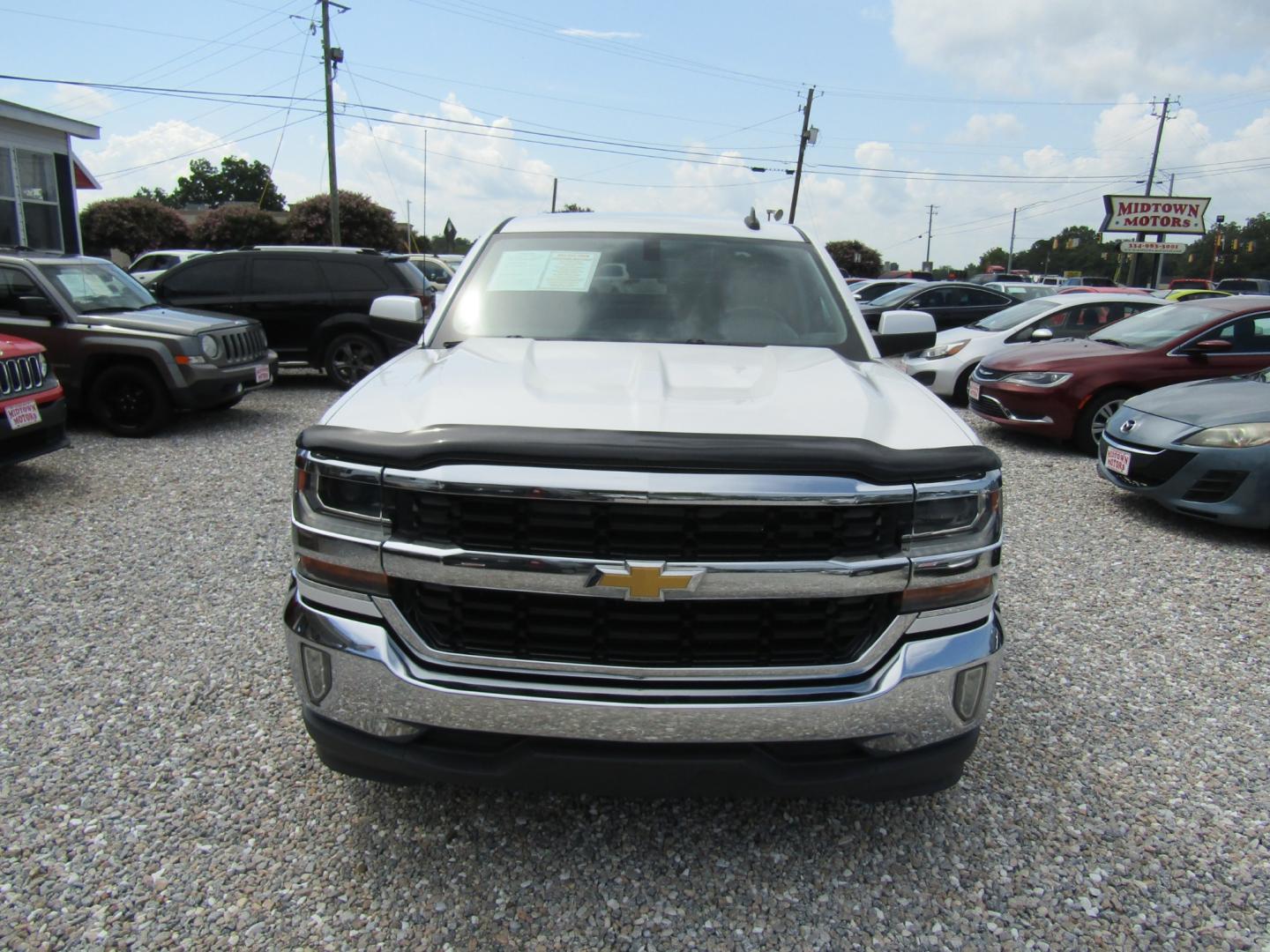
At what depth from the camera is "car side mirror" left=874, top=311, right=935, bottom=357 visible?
12.4 ft

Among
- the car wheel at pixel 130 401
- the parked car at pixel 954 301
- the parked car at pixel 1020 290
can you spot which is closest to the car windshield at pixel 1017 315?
the parked car at pixel 954 301

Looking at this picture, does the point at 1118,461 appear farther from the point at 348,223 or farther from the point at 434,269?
the point at 348,223

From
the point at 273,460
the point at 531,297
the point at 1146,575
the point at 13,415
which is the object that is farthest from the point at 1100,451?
the point at 13,415

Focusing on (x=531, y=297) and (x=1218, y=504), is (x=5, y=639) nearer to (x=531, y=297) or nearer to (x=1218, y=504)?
(x=531, y=297)

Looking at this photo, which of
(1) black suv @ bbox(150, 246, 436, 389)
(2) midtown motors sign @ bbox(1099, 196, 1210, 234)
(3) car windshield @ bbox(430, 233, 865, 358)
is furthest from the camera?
(2) midtown motors sign @ bbox(1099, 196, 1210, 234)

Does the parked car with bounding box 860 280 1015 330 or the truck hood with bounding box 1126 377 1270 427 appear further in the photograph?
the parked car with bounding box 860 280 1015 330

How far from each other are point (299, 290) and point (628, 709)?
33.8 ft

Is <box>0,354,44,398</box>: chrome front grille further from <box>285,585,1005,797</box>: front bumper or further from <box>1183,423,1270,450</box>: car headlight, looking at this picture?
<box>1183,423,1270,450</box>: car headlight

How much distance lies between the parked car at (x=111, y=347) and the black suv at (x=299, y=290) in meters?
2.46

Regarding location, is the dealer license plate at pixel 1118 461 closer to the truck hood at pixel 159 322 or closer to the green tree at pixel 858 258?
the truck hood at pixel 159 322

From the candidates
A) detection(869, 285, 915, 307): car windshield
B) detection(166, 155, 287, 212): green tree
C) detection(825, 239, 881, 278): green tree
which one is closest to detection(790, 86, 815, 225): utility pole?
detection(825, 239, 881, 278): green tree

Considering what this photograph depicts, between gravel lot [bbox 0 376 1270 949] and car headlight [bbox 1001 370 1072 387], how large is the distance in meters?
4.67

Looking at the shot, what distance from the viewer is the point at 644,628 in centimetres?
208

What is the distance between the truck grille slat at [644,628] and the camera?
2078 mm
